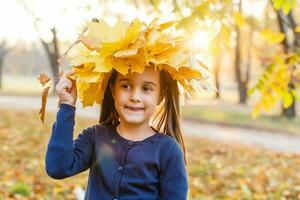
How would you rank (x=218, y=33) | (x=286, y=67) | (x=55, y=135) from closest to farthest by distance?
(x=55, y=135) < (x=218, y=33) < (x=286, y=67)

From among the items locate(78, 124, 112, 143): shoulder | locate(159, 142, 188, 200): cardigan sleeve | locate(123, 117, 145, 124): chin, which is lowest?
locate(159, 142, 188, 200): cardigan sleeve

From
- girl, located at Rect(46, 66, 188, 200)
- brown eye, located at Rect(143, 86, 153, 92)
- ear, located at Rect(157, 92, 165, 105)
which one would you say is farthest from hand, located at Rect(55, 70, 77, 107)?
ear, located at Rect(157, 92, 165, 105)

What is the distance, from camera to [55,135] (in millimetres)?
2238

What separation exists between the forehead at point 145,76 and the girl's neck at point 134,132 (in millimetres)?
234

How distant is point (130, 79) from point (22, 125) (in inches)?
400

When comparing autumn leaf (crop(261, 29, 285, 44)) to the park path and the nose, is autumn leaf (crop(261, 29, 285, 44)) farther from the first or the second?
the park path

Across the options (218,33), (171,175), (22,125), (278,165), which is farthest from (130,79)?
(22,125)

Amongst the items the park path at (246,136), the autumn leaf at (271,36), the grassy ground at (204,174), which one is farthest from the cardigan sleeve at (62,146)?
the park path at (246,136)

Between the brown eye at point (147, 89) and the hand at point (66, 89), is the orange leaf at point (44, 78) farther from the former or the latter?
the brown eye at point (147, 89)

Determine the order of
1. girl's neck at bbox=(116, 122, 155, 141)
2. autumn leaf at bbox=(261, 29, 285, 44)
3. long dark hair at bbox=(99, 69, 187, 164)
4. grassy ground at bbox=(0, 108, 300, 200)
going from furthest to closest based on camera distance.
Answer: grassy ground at bbox=(0, 108, 300, 200), autumn leaf at bbox=(261, 29, 285, 44), long dark hair at bbox=(99, 69, 187, 164), girl's neck at bbox=(116, 122, 155, 141)

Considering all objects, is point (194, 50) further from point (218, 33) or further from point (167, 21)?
point (218, 33)

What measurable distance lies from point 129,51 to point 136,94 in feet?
0.77

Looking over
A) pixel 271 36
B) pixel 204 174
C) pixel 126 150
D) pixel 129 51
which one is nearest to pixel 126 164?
pixel 126 150

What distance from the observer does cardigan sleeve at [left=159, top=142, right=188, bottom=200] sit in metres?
2.31
